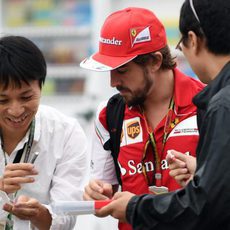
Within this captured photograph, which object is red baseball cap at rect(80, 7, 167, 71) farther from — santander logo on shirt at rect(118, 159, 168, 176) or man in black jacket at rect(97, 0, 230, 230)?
man in black jacket at rect(97, 0, 230, 230)

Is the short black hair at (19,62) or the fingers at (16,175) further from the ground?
the short black hair at (19,62)

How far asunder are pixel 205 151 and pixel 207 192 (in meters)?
0.13

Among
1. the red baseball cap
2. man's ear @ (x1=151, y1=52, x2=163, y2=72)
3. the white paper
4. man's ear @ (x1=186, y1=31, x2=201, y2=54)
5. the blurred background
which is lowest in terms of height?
the blurred background

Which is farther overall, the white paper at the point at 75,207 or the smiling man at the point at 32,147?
the smiling man at the point at 32,147

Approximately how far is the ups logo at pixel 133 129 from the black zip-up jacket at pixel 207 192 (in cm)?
70

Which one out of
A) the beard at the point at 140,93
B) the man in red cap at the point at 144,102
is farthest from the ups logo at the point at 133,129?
the beard at the point at 140,93

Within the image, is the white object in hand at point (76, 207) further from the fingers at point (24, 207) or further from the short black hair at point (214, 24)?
the short black hair at point (214, 24)

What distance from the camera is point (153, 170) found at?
3.26 meters

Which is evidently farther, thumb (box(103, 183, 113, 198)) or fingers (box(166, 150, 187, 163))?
thumb (box(103, 183, 113, 198))

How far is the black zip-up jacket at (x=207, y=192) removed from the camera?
2406mm

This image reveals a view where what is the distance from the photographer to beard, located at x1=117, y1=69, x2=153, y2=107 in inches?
127

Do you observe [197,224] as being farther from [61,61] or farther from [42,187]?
[61,61]

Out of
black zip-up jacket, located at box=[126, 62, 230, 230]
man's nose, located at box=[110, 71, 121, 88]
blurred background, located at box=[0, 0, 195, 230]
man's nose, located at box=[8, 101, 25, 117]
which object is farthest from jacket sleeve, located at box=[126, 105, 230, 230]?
blurred background, located at box=[0, 0, 195, 230]

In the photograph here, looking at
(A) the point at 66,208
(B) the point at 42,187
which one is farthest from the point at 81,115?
(A) the point at 66,208
